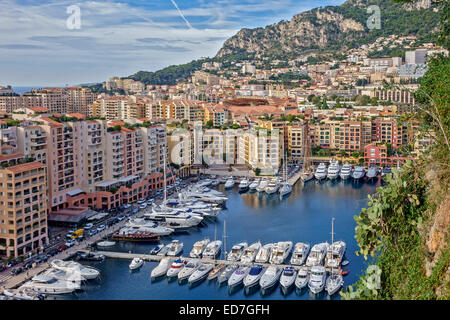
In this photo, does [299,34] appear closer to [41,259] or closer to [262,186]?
[262,186]

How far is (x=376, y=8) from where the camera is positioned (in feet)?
144

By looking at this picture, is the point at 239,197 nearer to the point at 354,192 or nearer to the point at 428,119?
the point at 354,192

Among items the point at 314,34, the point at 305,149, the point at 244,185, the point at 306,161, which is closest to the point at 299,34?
the point at 314,34

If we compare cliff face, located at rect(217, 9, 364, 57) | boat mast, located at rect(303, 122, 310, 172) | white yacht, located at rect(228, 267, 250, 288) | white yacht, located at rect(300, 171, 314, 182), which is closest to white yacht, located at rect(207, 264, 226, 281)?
white yacht, located at rect(228, 267, 250, 288)

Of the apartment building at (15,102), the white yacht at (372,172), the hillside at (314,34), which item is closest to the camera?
the white yacht at (372,172)

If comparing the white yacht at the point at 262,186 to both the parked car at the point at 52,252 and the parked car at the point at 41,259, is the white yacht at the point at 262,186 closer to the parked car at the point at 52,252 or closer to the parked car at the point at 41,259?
the parked car at the point at 52,252

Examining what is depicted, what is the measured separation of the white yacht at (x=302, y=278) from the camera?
7.23 m

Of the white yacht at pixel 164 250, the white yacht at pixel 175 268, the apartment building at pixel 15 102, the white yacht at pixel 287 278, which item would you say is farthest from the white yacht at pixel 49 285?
the apartment building at pixel 15 102

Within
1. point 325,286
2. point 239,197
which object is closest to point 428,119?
point 325,286

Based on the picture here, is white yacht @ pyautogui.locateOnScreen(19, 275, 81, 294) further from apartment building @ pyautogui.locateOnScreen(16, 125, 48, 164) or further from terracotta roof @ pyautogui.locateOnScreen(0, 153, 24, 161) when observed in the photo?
apartment building @ pyautogui.locateOnScreen(16, 125, 48, 164)

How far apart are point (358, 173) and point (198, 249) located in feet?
27.6

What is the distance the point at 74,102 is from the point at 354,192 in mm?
17698

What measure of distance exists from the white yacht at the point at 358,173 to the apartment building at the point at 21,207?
976 cm

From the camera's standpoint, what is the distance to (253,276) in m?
7.48
